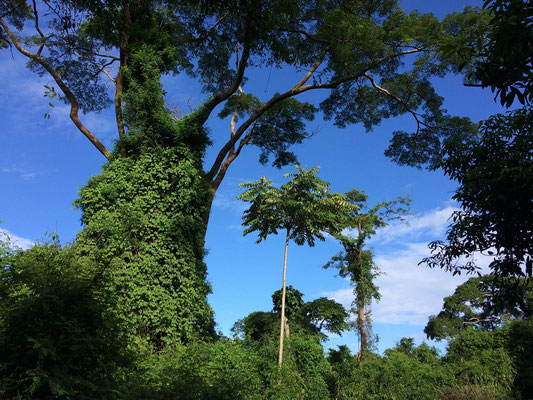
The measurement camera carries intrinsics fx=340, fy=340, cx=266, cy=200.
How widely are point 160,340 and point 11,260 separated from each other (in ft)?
19.0

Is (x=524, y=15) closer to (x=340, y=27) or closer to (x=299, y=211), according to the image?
(x=340, y=27)

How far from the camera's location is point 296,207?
19.4m

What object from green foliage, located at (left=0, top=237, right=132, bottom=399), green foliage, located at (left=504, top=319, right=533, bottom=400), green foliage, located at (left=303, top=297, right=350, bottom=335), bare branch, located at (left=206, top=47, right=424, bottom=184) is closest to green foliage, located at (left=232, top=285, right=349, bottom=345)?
green foliage, located at (left=303, top=297, right=350, bottom=335)

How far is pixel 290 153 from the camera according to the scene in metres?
18.1

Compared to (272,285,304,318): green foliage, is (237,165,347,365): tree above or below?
above

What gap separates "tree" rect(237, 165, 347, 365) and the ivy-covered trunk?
310 inches

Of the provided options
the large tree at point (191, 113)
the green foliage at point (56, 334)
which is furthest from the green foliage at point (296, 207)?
the green foliage at point (56, 334)

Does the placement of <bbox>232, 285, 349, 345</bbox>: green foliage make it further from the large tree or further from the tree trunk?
the large tree

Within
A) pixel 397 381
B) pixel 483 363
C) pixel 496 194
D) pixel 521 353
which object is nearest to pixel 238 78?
pixel 496 194

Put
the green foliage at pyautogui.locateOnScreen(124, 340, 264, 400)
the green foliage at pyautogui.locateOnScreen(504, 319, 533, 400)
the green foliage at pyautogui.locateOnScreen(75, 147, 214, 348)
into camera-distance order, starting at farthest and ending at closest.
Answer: the green foliage at pyautogui.locateOnScreen(504, 319, 533, 400), the green foliage at pyautogui.locateOnScreen(75, 147, 214, 348), the green foliage at pyautogui.locateOnScreen(124, 340, 264, 400)

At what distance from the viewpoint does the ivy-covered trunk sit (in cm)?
994

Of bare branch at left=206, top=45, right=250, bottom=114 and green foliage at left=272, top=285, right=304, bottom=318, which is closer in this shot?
bare branch at left=206, top=45, right=250, bottom=114

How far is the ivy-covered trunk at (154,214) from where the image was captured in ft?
32.6

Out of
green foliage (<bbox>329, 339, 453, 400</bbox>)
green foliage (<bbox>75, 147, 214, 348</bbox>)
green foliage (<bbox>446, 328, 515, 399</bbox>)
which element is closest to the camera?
green foliage (<bbox>75, 147, 214, 348</bbox>)
